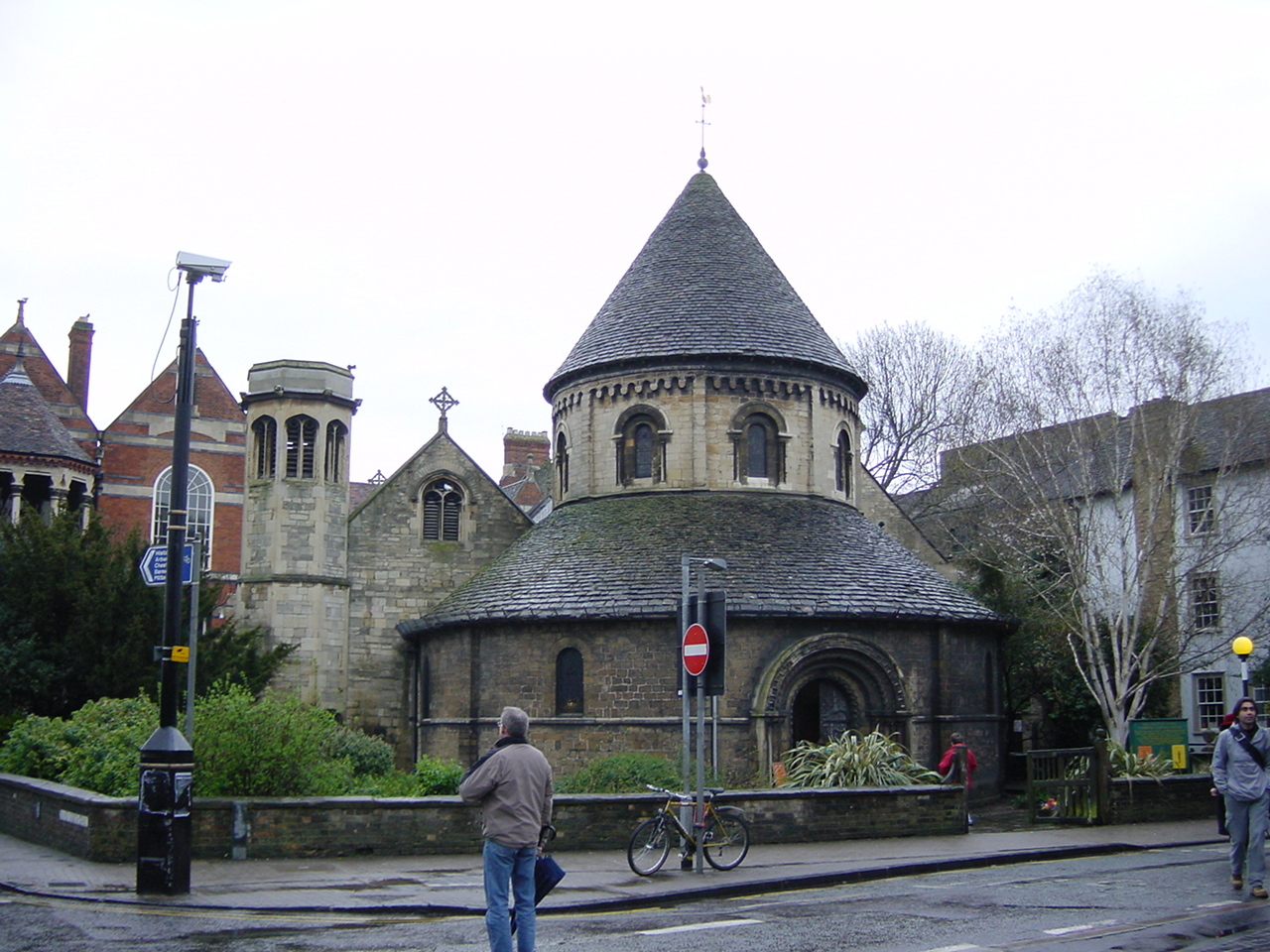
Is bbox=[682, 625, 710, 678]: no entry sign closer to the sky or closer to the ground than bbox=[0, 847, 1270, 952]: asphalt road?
closer to the sky

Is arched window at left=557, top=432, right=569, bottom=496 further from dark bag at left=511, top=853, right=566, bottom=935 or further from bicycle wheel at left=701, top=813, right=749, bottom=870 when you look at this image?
dark bag at left=511, top=853, right=566, bottom=935

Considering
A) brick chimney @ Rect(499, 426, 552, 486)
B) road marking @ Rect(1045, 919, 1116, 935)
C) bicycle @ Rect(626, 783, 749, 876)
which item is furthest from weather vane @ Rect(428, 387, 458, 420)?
brick chimney @ Rect(499, 426, 552, 486)

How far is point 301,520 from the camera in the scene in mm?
29891

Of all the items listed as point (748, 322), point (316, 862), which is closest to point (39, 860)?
point (316, 862)

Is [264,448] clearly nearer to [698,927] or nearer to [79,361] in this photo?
[79,361]

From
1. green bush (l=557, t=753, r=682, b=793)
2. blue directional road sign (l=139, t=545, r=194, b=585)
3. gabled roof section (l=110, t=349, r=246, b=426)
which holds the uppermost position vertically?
gabled roof section (l=110, t=349, r=246, b=426)

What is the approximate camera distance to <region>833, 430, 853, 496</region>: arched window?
99.3 ft

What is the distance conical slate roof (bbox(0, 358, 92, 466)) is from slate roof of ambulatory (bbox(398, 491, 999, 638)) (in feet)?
43.7

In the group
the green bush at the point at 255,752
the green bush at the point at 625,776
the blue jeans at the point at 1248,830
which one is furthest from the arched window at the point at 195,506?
the blue jeans at the point at 1248,830

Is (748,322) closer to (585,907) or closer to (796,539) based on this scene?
(796,539)

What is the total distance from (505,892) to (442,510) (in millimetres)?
23709

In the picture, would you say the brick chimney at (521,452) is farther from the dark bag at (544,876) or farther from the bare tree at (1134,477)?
the dark bag at (544,876)

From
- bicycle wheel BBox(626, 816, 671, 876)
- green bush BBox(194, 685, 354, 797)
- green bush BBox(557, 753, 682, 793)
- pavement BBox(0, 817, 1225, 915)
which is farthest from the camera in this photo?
green bush BBox(557, 753, 682, 793)

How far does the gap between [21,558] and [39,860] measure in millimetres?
11129
